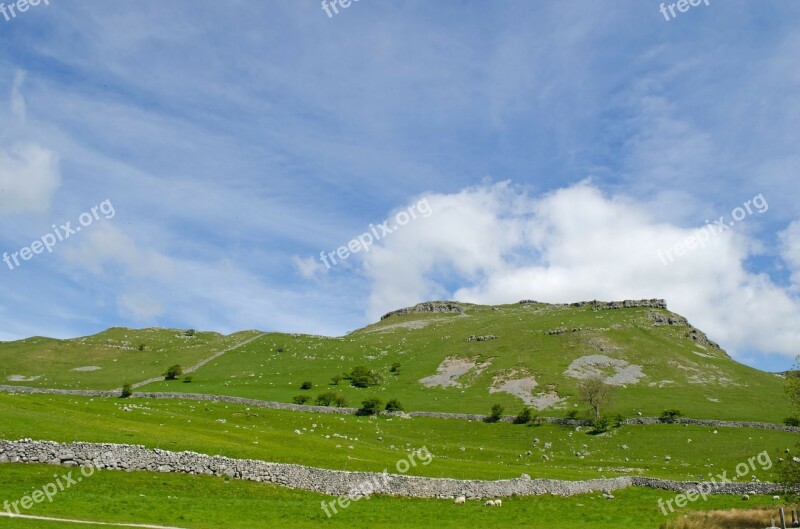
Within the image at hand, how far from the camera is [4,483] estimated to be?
32.2m

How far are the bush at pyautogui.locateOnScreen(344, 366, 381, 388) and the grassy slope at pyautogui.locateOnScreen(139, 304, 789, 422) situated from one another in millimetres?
2749

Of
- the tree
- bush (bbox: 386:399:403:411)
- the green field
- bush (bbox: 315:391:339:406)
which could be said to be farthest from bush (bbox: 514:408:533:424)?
bush (bbox: 315:391:339:406)

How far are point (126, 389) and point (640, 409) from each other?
4113 inches

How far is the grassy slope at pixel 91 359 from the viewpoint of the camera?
142625 mm

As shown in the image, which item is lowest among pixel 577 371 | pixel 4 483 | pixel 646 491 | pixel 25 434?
pixel 646 491

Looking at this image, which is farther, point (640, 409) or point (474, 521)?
point (640, 409)

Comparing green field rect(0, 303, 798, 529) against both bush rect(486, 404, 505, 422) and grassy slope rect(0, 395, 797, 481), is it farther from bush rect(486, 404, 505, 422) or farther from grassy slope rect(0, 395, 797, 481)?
bush rect(486, 404, 505, 422)

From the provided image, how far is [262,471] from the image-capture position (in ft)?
135

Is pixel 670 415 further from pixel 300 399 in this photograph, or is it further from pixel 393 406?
pixel 300 399

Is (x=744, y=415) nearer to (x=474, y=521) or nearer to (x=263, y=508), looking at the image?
(x=474, y=521)

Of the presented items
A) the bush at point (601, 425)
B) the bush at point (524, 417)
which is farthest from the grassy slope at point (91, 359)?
the bush at point (601, 425)

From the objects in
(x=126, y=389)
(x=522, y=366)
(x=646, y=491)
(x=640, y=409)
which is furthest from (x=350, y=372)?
(x=646, y=491)

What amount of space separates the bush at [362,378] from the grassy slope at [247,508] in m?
91.7

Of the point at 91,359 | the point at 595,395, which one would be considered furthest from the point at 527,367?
the point at 91,359
